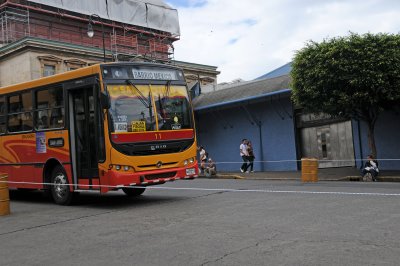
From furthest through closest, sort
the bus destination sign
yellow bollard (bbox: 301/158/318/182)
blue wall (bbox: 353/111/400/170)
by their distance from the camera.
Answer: blue wall (bbox: 353/111/400/170) → yellow bollard (bbox: 301/158/318/182) → the bus destination sign

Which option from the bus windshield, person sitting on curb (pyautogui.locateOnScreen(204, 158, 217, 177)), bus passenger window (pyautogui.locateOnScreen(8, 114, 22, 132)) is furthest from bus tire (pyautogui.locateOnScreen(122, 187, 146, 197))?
person sitting on curb (pyautogui.locateOnScreen(204, 158, 217, 177))

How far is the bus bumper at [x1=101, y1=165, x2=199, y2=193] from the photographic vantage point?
1029cm

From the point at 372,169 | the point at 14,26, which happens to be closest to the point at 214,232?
the point at 372,169

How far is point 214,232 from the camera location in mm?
7145

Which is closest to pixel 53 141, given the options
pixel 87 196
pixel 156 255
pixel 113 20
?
pixel 87 196

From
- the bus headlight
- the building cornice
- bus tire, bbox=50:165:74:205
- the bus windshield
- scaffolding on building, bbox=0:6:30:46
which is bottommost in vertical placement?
bus tire, bbox=50:165:74:205

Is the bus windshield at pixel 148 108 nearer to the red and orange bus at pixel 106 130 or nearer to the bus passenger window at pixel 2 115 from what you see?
the red and orange bus at pixel 106 130

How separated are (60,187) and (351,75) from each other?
405 inches

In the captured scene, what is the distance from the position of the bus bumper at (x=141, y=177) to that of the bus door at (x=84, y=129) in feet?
1.91

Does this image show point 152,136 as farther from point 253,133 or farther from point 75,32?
point 75,32

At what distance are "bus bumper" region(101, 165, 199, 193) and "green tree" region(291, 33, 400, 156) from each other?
7.41m

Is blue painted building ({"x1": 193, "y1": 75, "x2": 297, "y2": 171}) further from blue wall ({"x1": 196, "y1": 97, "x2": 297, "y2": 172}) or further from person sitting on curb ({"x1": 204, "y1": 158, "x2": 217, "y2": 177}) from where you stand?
person sitting on curb ({"x1": 204, "y1": 158, "x2": 217, "y2": 177})

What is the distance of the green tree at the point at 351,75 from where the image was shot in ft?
51.0

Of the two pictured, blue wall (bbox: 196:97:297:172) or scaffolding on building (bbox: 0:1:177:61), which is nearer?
blue wall (bbox: 196:97:297:172)
